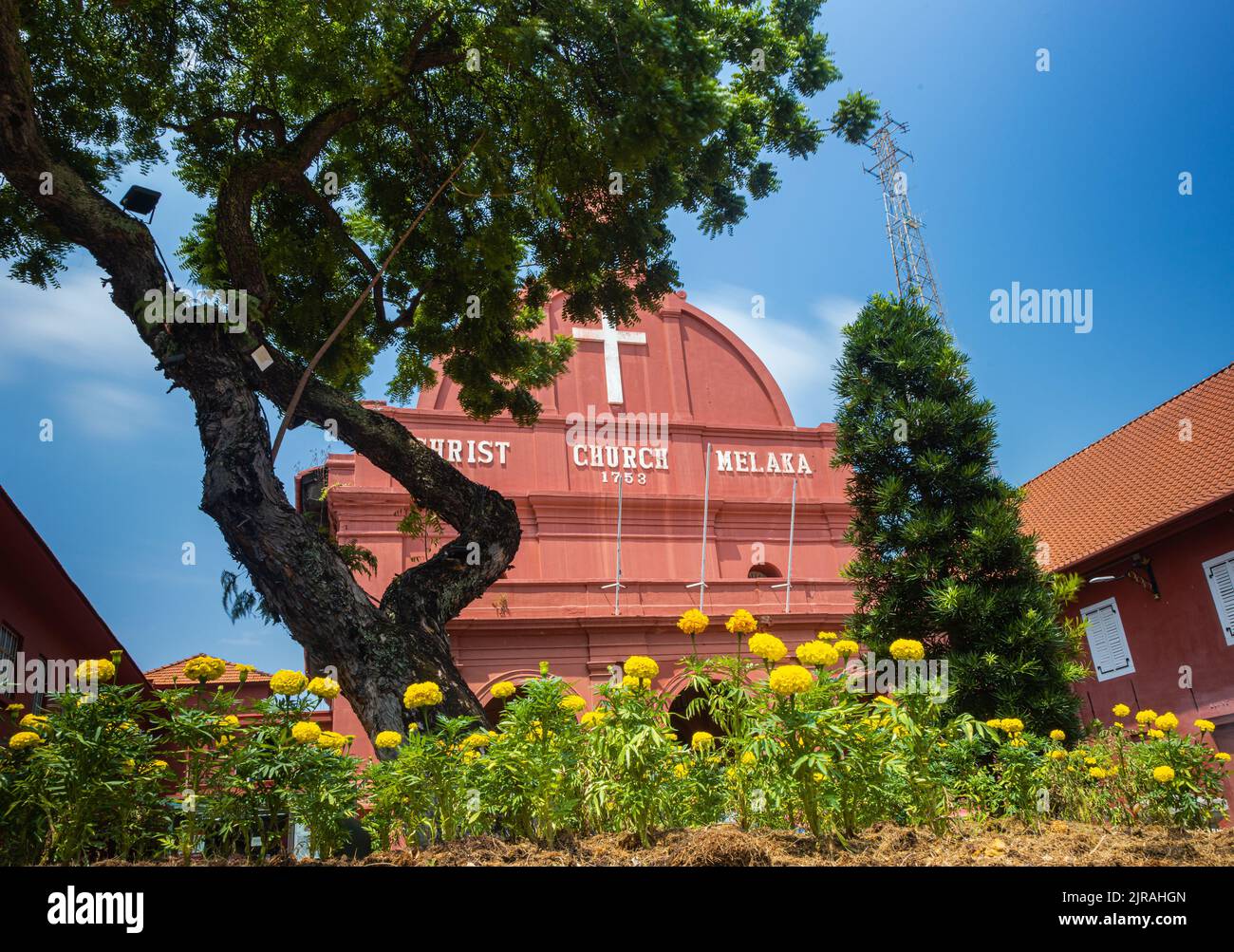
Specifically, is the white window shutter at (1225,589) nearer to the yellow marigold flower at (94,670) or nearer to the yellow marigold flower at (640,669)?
the yellow marigold flower at (640,669)

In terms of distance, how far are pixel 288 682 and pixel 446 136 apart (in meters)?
5.67

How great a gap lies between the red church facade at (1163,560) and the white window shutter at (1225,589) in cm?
1

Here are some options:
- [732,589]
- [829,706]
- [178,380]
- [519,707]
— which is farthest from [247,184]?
[732,589]

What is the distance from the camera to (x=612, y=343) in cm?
2030

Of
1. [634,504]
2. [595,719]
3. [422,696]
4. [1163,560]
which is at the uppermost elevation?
[634,504]

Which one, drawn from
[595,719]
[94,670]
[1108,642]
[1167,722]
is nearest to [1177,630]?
[1108,642]

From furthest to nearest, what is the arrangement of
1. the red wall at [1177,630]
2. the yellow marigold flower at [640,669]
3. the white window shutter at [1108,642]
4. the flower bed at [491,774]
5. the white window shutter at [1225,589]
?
the white window shutter at [1108,642], the red wall at [1177,630], the white window shutter at [1225,589], the yellow marigold flower at [640,669], the flower bed at [491,774]

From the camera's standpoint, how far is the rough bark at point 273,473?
4.73 m

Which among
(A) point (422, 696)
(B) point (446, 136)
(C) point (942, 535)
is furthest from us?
(C) point (942, 535)

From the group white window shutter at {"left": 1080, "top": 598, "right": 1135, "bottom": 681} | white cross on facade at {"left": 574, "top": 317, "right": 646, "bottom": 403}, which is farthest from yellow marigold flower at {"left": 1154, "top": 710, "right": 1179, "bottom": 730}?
white cross on facade at {"left": 574, "top": 317, "right": 646, "bottom": 403}

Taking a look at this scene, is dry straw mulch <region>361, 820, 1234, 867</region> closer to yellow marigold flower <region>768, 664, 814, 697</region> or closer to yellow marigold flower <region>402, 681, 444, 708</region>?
yellow marigold flower <region>768, 664, 814, 697</region>

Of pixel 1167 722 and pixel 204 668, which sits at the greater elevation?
pixel 204 668

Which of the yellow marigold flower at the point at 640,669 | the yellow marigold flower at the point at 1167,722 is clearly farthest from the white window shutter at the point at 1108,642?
the yellow marigold flower at the point at 640,669

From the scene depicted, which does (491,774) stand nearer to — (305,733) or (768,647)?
(305,733)
